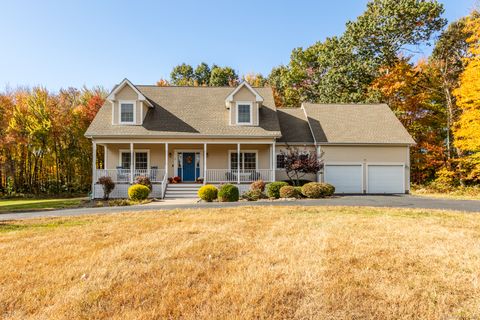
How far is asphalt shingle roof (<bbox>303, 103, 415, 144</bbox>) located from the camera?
20328 millimetres

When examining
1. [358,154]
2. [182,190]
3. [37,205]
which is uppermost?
[358,154]

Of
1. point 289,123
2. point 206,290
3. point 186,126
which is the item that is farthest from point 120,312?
point 289,123

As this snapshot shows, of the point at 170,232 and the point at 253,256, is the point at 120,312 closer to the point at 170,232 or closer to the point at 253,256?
the point at 253,256

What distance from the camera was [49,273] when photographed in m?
4.39

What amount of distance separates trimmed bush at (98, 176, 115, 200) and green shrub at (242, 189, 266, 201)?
778cm

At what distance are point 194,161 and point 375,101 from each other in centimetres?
1770

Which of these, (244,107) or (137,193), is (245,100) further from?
(137,193)

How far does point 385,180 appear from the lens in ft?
66.6

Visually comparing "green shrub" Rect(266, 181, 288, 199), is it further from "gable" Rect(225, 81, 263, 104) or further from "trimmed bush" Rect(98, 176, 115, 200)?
"trimmed bush" Rect(98, 176, 115, 200)

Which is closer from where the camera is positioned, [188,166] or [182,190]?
[182,190]

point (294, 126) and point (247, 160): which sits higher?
point (294, 126)

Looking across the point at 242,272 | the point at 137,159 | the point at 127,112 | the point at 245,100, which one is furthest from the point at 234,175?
the point at 242,272

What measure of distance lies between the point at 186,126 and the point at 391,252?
16.2 metres

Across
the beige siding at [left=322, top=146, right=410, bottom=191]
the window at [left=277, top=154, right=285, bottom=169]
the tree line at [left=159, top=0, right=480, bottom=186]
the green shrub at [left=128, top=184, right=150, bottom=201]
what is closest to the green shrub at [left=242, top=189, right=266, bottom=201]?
the window at [left=277, top=154, right=285, bottom=169]
